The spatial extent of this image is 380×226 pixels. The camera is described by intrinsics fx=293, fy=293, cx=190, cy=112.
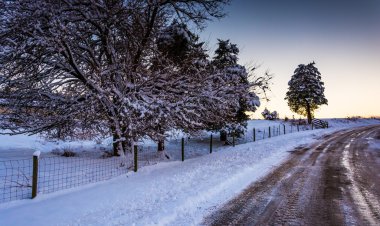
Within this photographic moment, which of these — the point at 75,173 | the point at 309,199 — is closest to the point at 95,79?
the point at 75,173

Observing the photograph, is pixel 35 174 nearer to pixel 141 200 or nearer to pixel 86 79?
pixel 141 200

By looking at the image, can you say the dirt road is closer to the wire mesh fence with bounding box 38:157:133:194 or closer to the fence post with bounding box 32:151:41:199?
the fence post with bounding box 32:151:41:199

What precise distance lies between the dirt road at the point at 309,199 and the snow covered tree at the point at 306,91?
4237 centimetres

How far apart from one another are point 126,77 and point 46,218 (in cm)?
725

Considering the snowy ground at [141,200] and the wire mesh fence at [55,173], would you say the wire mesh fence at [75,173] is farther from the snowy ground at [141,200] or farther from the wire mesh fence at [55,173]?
the snowy ground at [141,200]

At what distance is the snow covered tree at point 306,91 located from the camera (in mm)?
49812

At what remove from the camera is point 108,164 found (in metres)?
12.0

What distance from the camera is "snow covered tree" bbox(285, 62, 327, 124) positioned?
49.8 meters

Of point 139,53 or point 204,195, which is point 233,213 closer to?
point 204,195

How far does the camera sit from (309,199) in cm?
620

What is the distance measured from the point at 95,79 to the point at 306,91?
45.8 metres

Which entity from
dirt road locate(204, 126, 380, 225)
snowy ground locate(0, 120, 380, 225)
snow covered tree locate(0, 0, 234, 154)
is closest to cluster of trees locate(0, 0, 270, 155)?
snow covered tree locate(0, 0, 234, 154)

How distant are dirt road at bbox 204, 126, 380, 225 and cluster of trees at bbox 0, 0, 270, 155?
14.4 feet

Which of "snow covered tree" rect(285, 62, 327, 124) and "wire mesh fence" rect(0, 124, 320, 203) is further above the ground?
"snow covered tree" rect(285, 62, 327, 124)
